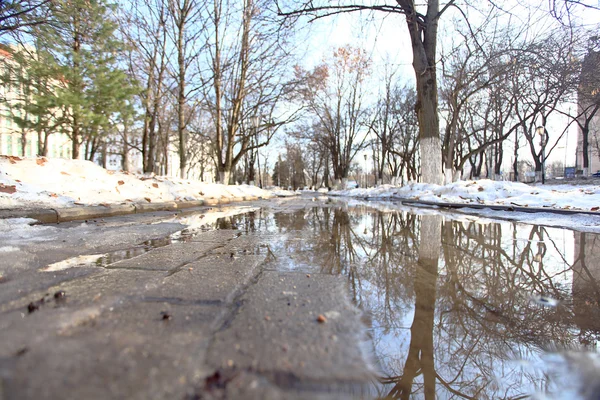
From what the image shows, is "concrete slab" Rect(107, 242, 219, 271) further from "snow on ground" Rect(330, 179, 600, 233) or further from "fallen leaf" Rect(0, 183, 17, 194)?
"snow on ground" Rect(330, 179, 600, 233)

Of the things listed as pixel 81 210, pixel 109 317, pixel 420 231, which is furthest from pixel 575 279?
pixel 81 210

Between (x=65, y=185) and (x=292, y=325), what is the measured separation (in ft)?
22.8

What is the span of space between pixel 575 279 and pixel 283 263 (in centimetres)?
228

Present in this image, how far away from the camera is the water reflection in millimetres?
1179

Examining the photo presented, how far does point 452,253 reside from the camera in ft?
9.89

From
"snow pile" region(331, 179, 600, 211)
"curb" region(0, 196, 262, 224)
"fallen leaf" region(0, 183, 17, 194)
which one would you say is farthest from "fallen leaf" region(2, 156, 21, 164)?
"snow pile" region(331, 179, 600, 211)

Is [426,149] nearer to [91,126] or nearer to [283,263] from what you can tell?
[283,263]

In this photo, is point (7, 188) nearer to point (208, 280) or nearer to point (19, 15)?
point (19, 15)

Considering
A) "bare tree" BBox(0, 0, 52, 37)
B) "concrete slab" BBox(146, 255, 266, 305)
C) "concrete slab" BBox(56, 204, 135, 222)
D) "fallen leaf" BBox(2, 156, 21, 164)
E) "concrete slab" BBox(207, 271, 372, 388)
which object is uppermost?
"bare tree" BBox(0, 0, 52, 37)

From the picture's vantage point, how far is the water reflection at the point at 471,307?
118 centimetres

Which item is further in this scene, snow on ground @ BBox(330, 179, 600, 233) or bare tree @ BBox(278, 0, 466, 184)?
bare tree @ BBox(278, 0, 466, 184)

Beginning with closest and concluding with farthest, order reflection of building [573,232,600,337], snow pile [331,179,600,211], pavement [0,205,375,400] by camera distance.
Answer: pavement [0,205,375,400] < reflection of building [573,232,600,337] < snow pile [331,179,600,211]

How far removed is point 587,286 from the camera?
2.10 meters

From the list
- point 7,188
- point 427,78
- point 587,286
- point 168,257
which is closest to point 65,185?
point 7,188
